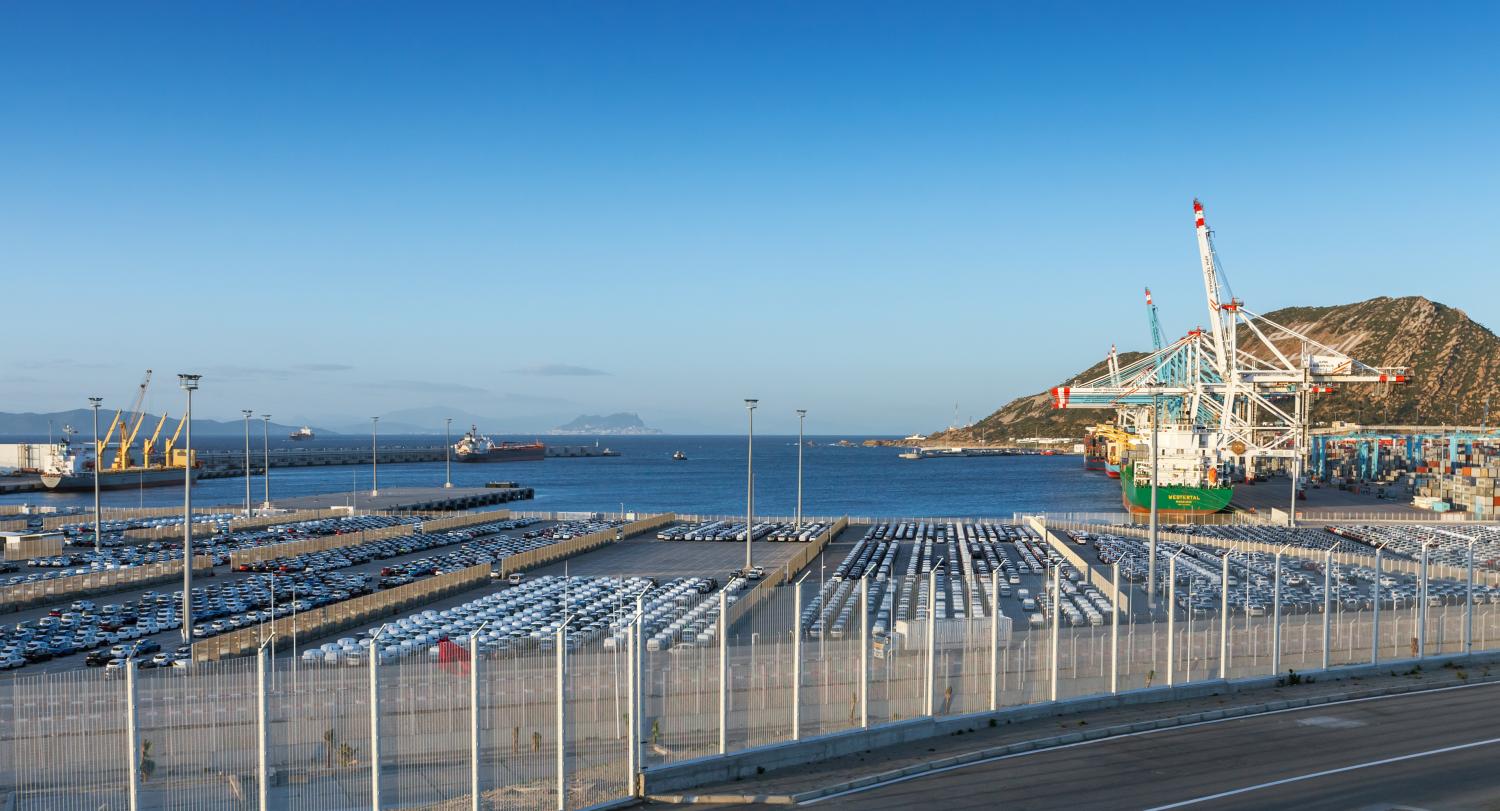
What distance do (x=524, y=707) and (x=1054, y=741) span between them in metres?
8.16

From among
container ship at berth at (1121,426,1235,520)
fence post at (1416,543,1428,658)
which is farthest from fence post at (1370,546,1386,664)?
container ship at berth at (1121,426,1235,520)

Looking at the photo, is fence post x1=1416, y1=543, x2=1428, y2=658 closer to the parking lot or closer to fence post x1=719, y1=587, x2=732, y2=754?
fence post x1=719, y1=587, x2=732, y2=754

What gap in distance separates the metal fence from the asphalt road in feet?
5.51

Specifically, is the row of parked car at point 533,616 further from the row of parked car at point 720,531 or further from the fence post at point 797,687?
the row of parked car at point 720,531

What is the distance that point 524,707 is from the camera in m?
13.9

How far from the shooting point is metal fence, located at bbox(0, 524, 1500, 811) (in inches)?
453

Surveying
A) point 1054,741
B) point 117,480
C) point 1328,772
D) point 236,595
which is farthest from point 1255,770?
point 117,480

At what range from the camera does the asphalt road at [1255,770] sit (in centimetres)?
1305

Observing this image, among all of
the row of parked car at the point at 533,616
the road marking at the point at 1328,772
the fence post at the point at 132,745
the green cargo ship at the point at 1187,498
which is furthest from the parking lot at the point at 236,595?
the green cargo ship at the point at 1187,498

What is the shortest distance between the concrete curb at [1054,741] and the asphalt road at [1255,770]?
18 centimetres

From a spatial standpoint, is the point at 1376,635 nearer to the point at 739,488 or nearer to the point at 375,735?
the point at 375,735

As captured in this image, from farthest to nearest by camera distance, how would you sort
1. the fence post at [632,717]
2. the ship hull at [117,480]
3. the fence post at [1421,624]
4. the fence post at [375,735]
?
1. the ship hull at [117,480]
2. the fence post at [1421,624]
3. the fence post at [632,717]
4. the fence post at [375,735]

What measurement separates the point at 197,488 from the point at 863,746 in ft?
483

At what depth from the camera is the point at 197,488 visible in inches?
5487
